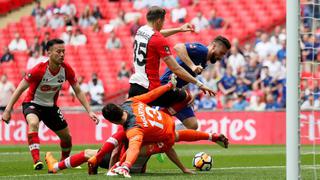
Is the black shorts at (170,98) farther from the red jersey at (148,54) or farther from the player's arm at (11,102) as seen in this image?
the player's arm at (11,102)

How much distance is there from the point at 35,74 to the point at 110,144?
249 centimetres

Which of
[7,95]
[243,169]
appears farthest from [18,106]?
[243,169]

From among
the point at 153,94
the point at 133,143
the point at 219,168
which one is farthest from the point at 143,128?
the point at 219,168

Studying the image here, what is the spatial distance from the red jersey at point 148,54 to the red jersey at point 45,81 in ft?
5.20

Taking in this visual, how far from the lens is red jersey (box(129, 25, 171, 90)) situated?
1208 centimetres

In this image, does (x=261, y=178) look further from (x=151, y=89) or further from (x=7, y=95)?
(x=7, y=95)

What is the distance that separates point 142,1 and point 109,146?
19693 millimetres

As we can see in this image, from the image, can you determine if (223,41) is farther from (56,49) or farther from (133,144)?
(133,144)

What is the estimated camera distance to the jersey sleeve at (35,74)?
13344mm

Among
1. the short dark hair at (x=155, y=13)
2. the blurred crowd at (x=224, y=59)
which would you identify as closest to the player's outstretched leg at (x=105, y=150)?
the short dark hair at (x=155, y=13)

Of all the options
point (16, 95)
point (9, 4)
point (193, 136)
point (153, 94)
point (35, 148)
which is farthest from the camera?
point (9, 4)

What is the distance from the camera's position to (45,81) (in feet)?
44.3

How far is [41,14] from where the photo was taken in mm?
31859

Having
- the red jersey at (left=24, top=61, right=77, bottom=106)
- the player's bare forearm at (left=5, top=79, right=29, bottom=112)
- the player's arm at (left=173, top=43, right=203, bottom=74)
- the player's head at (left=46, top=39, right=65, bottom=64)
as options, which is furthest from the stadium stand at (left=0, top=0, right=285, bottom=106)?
the player's arm at (left=173, top=43, right=203, bottom=74)
